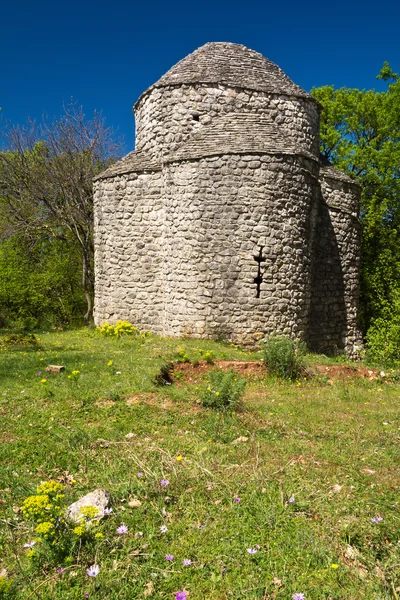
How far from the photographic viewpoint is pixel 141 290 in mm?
12516

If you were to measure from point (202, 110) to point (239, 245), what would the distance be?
419 cm

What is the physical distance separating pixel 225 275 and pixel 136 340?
281cm

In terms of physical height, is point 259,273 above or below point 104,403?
above

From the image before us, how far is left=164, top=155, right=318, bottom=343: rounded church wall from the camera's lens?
1077cm

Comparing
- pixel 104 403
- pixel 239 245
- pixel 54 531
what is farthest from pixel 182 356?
pixel 54 531

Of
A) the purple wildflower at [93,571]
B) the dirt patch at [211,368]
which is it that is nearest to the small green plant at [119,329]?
the dirt patch at [211,368]

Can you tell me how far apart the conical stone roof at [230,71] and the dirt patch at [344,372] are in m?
7.98

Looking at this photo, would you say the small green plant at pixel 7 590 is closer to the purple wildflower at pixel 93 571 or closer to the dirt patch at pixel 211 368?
the purple wildflower at pixel 93 571

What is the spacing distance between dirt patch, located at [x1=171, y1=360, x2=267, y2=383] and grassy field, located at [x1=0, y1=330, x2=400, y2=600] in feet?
2.41

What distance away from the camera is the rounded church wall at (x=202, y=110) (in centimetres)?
1192

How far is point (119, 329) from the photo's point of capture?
1209 centimetres

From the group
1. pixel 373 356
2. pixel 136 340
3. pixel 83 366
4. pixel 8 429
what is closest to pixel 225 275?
pixel 136 340

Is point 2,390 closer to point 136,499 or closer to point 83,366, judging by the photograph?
point 83,366

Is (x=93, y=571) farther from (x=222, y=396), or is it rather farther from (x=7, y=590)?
(x=222, y=396)
